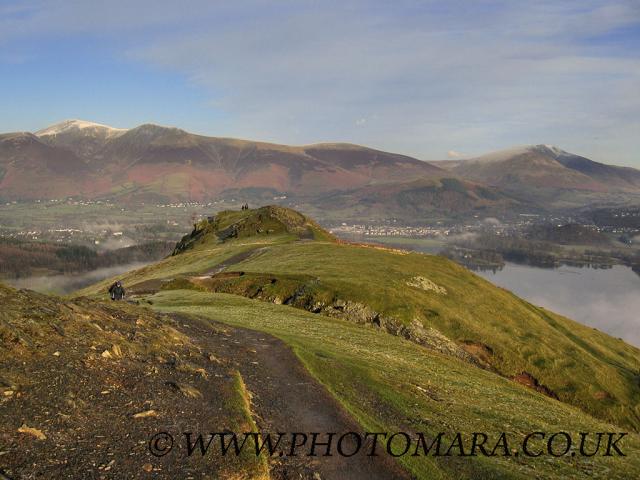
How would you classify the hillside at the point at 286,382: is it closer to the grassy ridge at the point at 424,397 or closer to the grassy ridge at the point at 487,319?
the grassy ridge at the point at 424,397

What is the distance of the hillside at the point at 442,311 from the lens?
2160 inches

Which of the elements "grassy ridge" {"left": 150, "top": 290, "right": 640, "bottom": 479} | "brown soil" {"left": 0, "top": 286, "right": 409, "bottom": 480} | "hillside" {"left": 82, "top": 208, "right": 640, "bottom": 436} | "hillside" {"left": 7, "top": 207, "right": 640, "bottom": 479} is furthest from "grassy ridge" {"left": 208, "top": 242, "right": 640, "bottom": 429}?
"brown soil" {"left": 0, "top": 286, "right": 409, "bottom": 480}

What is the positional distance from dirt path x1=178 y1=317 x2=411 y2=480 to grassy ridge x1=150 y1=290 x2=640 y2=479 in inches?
41.1

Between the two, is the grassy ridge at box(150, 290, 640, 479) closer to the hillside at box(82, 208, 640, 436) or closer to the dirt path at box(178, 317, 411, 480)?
the dirt path at box(178, 317, 411, 480)

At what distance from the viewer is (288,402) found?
2392 centimetres

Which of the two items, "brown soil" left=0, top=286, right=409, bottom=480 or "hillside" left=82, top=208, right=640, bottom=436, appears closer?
"brown soil" left=0, top=286, right=409, bottom=480

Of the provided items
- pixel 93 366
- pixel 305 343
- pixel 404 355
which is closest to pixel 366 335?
pixel 404 355

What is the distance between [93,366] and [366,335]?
1143 inches

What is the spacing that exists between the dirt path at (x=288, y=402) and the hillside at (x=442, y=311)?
24.2 m

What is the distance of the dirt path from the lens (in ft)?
59.7

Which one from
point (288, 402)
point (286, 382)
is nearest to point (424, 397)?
point (286, 382)

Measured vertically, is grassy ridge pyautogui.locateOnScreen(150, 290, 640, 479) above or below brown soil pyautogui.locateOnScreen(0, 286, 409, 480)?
below

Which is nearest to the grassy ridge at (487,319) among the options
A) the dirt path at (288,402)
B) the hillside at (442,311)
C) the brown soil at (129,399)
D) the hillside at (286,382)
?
the hillside at (442,311)

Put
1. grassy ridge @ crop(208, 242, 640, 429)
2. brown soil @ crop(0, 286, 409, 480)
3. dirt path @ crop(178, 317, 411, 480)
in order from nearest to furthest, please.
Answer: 1. brown soil @ crop(0, 286, 409, 480)
2. dirt path @ crop(178, 317, 411, 480)
3. grassy ridge @ crop(208, 242, 640, 429)
